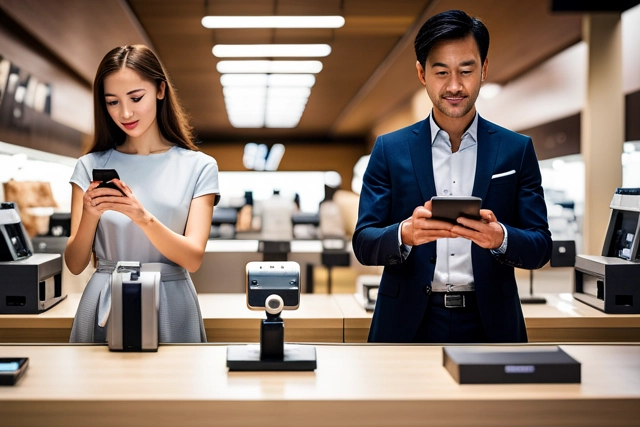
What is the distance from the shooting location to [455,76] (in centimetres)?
194

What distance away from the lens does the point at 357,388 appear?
138 centimetres

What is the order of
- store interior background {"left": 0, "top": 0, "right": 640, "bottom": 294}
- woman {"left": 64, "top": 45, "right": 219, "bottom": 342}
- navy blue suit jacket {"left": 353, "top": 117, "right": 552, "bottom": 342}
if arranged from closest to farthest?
navy blue suit jacket {"left": 353, "top": 117, "right": 552, "bottom": 342}, woman {"left": 64, "top": 45, "right": 219, "bottom": 342}, store interior background {"left": 0, "top": 0, "right": 640, "bottom": 294}

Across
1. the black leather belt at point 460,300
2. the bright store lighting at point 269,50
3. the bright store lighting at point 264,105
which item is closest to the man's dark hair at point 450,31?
the black leather belt at point 460,300

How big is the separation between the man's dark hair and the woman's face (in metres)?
0.93

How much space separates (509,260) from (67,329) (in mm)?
2020

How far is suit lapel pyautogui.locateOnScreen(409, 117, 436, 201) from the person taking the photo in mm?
1985

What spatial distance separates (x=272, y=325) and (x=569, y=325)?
1882 mm

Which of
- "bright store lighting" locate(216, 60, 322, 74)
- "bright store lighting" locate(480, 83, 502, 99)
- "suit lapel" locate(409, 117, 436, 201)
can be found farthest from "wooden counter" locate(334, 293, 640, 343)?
"bright store lighting" locate(480, 83, 502, 99)

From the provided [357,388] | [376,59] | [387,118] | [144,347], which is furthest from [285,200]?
[387,118]

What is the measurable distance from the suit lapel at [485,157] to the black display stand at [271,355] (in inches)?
30.2

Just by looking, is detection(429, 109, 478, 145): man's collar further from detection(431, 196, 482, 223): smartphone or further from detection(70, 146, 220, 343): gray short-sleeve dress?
detection(70, 146, 220, 343): gray short-sleeve dress

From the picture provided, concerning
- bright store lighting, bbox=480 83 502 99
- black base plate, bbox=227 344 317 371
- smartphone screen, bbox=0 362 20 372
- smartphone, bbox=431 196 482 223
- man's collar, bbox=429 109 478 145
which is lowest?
black base plate, bbox=227 344 317 371

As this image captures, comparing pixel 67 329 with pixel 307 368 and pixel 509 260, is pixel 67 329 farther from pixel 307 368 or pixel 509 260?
pixel 509 260

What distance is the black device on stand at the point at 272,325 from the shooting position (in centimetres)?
153
